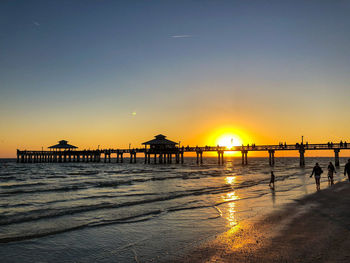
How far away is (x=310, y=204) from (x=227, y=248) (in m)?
7.42

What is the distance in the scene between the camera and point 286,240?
6.70 metres

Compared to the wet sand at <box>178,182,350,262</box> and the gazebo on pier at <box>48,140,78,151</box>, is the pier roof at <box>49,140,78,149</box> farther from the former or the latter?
the wet sand at <box>178,182,350,262</box>

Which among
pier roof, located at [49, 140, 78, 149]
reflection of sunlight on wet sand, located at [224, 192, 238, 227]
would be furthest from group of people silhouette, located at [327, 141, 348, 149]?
pier roof, located at [49, 140, 78, 149]

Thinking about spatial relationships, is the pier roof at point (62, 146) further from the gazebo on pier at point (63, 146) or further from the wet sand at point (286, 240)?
the wet sand at point (286, 240)

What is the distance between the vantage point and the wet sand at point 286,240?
18.3 feet

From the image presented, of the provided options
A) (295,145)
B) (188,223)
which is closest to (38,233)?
(188,223)

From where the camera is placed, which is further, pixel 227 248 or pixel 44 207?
pixel 44 207

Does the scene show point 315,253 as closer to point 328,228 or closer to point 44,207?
point 328,228

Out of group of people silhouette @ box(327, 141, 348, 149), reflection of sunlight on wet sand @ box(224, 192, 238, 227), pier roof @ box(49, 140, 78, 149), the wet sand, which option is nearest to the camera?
the wet sand

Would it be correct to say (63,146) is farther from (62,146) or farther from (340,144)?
(340,144)

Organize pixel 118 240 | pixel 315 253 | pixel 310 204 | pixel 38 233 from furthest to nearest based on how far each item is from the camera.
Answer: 1. pixel 310 204
2. pixel 38 233
3. pixel 118 240
4. pixel 315 253

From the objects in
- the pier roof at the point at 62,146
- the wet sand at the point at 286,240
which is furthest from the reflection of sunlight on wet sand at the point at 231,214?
the pier roof at the point at 62,146

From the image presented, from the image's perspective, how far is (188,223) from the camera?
919cm

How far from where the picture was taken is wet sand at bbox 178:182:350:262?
18.3ft
